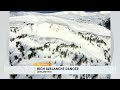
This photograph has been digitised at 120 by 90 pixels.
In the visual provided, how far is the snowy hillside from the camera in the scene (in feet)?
7.49

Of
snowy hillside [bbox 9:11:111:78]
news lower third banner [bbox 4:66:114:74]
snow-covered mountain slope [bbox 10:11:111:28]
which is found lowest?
news lower third banner [bbox 4:66:114:74]

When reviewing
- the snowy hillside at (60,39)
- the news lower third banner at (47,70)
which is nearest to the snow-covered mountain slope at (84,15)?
the snowy hillside at (60,39)

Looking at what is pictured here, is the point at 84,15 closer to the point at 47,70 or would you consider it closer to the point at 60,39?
the point at 60,39

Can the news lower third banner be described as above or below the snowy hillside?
below

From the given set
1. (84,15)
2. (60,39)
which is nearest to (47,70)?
(60,39)

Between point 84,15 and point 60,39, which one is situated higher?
point 84,15

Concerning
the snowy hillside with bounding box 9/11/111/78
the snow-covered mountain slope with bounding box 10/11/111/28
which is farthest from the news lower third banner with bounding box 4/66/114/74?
the snow-covered mountain slope with bounding box 10/11/111/28

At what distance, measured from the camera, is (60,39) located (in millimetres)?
2295

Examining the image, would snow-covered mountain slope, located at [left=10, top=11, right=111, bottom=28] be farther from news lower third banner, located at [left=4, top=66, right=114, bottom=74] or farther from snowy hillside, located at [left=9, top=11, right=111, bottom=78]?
news lower third banner, located at [left=4, top=66, right=114, bottom=74]

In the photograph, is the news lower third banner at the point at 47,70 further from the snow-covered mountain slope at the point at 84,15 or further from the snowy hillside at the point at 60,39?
the snow-covered mountain slope at the point at 84,15

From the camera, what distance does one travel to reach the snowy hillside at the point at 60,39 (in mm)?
2283
